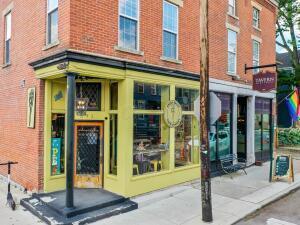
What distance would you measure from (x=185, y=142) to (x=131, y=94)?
3545 millimetres

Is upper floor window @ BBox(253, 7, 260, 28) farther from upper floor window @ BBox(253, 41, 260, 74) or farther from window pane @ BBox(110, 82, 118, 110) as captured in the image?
window pane @ BBox(110, 82, 118, 110)

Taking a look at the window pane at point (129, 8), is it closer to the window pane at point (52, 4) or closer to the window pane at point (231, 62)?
the window pane at point (52, 4)

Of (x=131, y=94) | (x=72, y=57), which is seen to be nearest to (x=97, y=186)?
(x=131, y=94)

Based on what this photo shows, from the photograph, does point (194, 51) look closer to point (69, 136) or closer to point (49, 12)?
point (49, 12)

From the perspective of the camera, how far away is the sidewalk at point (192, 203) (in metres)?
7.41

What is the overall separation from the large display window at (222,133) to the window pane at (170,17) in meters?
3.75

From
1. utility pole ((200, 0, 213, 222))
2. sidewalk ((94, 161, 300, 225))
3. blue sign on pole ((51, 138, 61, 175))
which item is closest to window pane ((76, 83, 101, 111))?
blue sign on pole ((51, 138, 61, 175))

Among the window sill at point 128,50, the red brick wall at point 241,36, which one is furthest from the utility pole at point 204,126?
the red brick wall at point 241,36

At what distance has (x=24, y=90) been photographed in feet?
32.2

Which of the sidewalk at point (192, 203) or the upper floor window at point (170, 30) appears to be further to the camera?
the upper floor window at point (170, 30)

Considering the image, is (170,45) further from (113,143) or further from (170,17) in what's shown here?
(113,143)

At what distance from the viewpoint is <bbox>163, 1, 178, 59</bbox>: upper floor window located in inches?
409

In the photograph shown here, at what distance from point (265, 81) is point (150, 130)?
5.88m

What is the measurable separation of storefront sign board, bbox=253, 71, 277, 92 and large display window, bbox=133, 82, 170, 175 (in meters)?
4.78
